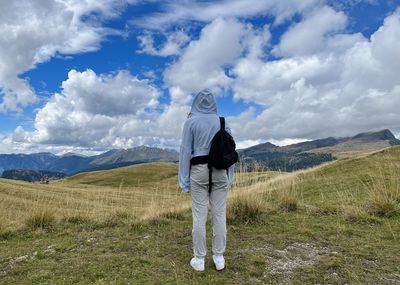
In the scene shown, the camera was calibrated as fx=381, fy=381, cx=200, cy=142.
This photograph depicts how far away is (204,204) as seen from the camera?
20.7ft

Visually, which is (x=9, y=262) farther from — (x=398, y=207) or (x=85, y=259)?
(x=398, y=207)

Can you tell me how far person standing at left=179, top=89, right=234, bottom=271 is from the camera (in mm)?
6266

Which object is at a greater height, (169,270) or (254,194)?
(254,194)

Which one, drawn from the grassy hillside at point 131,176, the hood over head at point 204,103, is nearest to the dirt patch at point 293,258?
the hood over head at point 204,103

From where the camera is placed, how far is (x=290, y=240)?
8180mm

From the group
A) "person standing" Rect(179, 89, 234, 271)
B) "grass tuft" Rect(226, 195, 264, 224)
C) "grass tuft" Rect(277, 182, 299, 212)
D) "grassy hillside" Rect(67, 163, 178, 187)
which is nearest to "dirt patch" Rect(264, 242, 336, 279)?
"person standing" Rect(179, 89, 234, 271)

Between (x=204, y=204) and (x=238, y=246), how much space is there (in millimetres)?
1891

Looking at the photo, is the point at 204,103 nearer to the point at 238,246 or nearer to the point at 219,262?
the point at 219,262

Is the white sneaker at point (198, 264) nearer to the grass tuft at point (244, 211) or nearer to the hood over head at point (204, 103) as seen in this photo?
the hood over head at point (204, 103)

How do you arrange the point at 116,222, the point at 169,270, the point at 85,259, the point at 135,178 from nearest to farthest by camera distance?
1. the point at 169,270
2. the point at 85,259
3. the point at 116,222
4. the point at 135,178

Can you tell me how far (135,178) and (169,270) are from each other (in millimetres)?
86678

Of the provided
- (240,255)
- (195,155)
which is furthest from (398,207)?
(195,155)

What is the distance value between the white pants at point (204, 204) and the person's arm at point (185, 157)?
0.28ft

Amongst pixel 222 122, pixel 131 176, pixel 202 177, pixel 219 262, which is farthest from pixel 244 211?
pixel 131 176
